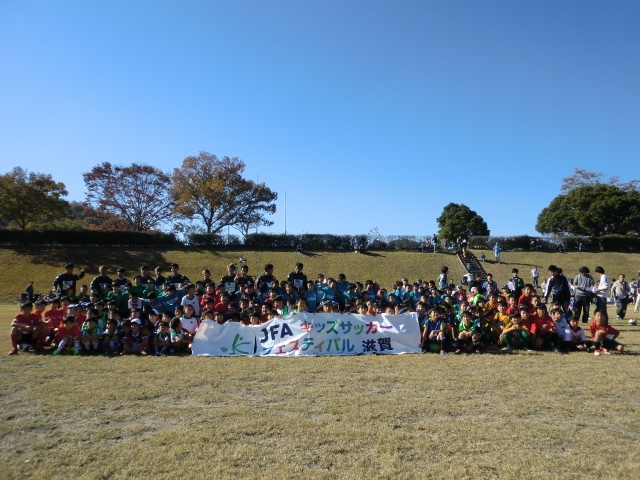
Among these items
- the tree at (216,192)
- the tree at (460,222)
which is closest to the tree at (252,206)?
the tree at (216,192)

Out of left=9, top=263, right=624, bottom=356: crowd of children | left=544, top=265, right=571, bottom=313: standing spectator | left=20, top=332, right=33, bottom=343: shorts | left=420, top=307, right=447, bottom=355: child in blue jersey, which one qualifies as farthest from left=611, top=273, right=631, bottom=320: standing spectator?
left=20, top=332, right=33, bottom=343: shorts

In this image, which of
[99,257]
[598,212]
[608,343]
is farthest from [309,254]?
[598,212]

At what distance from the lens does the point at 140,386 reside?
615 cm

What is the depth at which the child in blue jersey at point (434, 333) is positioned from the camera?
907cm

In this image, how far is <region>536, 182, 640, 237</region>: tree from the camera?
4850 centimetres

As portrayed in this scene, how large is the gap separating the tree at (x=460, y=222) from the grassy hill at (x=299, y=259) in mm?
23801

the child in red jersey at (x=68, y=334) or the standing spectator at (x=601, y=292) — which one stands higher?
the standing spectator at (x=601, y=292)

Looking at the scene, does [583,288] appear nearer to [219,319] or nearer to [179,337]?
[219,319]

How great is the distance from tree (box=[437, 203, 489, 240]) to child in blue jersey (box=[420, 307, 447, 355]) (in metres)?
54.6

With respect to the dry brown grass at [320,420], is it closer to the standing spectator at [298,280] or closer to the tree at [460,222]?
the standing spectator at [298,280]

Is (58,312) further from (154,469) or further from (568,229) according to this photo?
(568,229)

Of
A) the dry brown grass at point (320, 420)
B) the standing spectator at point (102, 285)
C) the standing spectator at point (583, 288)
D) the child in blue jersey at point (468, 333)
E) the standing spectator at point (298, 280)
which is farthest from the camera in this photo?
the standing spectator at point (298, 280)

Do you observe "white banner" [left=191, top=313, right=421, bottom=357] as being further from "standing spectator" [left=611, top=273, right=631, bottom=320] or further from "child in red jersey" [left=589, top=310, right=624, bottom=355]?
"standing spectator" [left=611, top=273, right=631, bottom=320]

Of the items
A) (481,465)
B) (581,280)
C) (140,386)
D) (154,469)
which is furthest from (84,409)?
(581,280)
